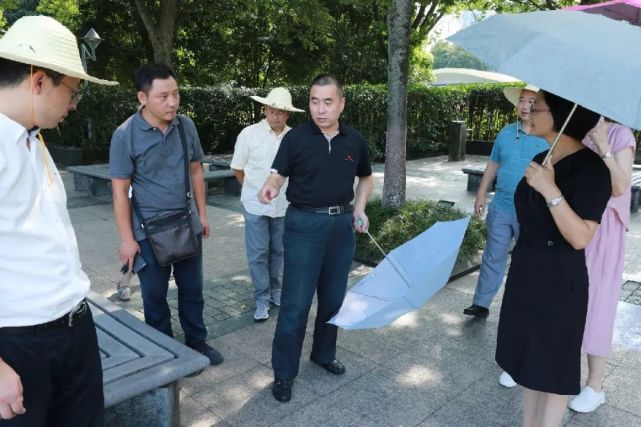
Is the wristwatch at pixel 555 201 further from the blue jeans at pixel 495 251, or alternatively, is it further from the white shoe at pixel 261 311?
the white shoe at pixel 261 311

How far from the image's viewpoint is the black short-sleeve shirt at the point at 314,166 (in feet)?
10.5

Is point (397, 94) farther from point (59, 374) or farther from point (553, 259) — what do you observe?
point (59, 374)

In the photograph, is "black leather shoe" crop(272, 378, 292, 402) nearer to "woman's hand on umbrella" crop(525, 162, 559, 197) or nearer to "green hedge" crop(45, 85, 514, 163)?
"woman's hand on umbrella" crop(525, 162, 559, 197)

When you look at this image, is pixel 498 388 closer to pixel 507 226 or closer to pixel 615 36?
pixel 507 226

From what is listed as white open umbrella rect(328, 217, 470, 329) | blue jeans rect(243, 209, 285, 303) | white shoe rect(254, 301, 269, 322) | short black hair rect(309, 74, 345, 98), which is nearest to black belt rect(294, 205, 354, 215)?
white open umbrella rect(328, 217, 470, 329)

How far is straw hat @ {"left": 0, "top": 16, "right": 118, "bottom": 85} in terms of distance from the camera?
A: 1.58 m

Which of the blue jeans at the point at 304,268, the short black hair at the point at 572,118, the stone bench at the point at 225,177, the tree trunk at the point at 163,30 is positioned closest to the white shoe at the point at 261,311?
the blue jeans at the point at 304,268

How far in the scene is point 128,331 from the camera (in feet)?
10.2

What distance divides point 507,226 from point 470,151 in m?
13.7

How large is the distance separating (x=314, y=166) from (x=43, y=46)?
1740 millimetres

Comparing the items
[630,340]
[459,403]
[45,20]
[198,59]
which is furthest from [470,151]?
[45,20]

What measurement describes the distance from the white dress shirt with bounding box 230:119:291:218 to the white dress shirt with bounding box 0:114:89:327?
2.72 metres

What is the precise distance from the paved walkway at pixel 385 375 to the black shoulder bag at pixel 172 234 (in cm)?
84

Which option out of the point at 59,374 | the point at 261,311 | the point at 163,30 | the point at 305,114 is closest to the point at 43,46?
the point at 59,374
